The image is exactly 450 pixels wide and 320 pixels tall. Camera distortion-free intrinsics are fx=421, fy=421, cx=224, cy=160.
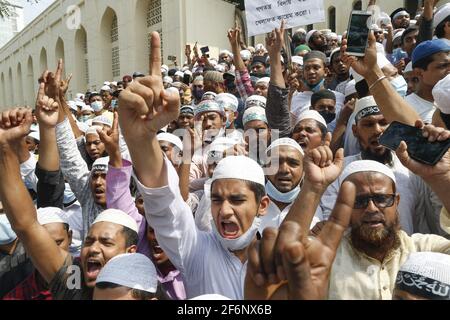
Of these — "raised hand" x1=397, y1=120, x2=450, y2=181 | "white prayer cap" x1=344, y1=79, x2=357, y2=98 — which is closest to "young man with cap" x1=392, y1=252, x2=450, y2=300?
"raised hand" x1=397, y1=120, x2=450, y2=181

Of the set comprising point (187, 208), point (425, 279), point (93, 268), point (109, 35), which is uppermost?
point (109, 35)

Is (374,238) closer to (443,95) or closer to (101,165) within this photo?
(443,95)

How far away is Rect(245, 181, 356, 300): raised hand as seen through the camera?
115 centimetres

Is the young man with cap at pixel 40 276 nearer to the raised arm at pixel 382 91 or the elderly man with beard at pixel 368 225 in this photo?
the elderly man with beard at pixel 368 225

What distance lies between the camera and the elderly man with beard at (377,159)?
2.41 meters

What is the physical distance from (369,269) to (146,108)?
121 cm

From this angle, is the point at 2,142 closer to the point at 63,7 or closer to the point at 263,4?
the point at 263,4

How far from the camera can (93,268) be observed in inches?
86.4

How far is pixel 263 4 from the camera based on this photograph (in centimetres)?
459

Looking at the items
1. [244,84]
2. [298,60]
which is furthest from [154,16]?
[244,84]

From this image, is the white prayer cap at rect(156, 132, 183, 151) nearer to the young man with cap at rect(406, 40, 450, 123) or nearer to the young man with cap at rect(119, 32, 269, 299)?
the young man with cap at rect(119, 32, 269, 299)

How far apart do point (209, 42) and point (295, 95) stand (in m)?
15.8

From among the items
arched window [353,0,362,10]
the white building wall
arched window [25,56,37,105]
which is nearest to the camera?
arched window [353,0,362,10]
